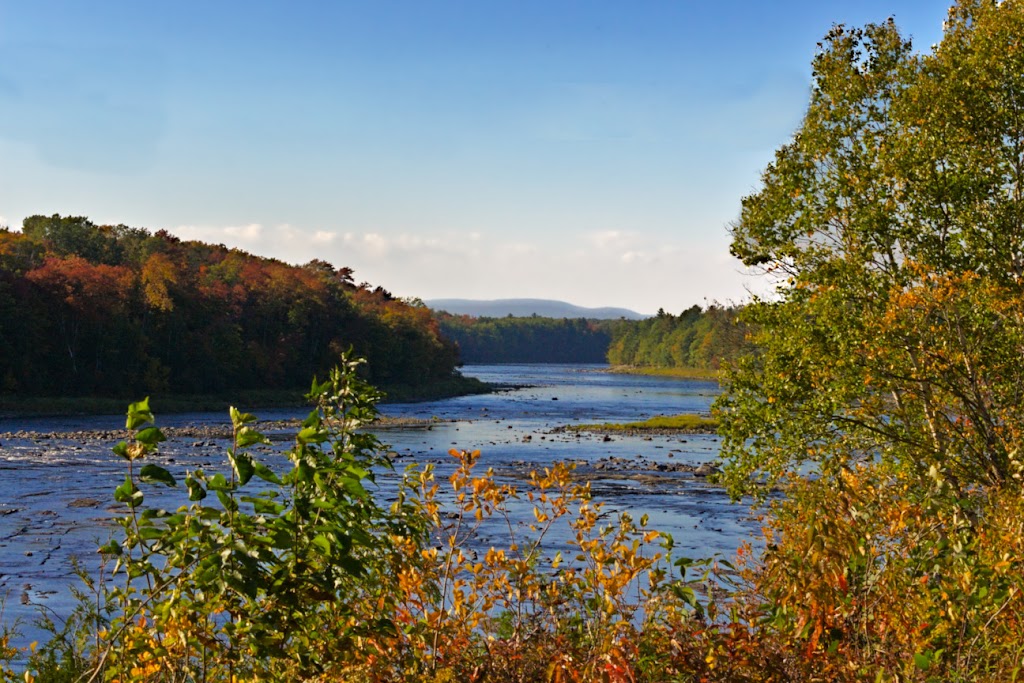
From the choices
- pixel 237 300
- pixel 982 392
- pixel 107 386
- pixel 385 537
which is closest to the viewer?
pixel 385 537

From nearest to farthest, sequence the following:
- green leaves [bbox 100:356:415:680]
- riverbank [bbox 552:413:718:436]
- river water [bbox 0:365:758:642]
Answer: green leaves [bbox 100:356:415:680] < river water [bbox 0:365:758:642] < riverbank [bbox 552:413:718:436]

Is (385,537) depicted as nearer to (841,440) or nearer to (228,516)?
(228,516)

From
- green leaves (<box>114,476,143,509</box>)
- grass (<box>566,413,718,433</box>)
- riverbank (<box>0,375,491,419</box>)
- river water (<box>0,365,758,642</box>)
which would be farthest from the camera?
riverbank (<box>0,375,491,419</box>)

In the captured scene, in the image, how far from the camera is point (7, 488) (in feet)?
92.0

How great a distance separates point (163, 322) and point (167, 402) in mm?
12333

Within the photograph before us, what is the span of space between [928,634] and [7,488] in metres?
27.9

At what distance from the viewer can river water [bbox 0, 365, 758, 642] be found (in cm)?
1891

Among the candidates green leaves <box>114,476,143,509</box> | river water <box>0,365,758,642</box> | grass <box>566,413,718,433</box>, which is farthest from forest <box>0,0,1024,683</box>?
grass <box>566,413,718,433</box>

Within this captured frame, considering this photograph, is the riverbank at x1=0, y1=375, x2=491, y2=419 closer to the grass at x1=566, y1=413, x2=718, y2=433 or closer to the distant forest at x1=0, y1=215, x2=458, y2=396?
the distant forest at x1=0, y1=215, x2=458, y2=396

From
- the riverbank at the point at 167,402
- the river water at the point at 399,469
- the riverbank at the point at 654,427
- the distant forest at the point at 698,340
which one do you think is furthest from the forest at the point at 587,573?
the distant forest at the point at 698,340

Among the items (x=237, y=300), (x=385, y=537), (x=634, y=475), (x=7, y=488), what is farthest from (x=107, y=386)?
(x=385, y=537)

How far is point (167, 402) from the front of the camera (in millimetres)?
65438

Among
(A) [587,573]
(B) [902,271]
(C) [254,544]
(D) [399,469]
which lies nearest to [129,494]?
(C) [254,544]

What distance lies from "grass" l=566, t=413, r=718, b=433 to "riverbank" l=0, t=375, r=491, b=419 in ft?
39.1
